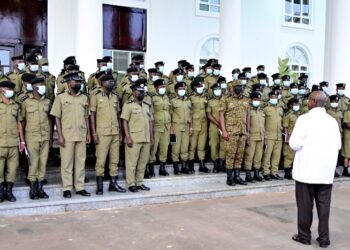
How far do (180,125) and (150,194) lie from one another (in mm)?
1529

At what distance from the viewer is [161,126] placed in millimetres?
7164

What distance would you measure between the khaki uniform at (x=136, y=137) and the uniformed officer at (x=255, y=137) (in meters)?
1.96

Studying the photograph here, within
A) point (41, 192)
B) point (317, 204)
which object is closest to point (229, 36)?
point (41, 192)

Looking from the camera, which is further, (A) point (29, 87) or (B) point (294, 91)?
(B) point (294, 91)

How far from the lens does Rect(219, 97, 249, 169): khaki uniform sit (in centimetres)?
711

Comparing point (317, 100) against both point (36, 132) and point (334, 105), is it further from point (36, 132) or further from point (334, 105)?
point (334, 105)

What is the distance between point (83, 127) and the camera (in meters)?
6.01

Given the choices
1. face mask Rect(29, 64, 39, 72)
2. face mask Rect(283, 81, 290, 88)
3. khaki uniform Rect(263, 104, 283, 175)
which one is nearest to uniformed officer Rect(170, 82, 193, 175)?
khaki uniform Rect(263, 104, 283, 175)

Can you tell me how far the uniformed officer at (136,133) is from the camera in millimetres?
6383

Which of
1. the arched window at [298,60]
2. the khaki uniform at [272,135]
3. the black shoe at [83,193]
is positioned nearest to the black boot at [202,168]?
the khaki uniform at [272,135]

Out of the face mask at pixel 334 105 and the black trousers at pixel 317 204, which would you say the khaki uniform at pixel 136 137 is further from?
the face mask at pixel 334 105

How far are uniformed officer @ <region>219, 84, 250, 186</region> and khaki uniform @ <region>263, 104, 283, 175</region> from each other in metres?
0.66

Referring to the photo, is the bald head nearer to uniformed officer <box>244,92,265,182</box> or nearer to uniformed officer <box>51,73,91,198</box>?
uniformed officer <box>244,92,265,182</box>

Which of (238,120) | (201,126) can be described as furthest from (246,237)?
→ (201,126)
